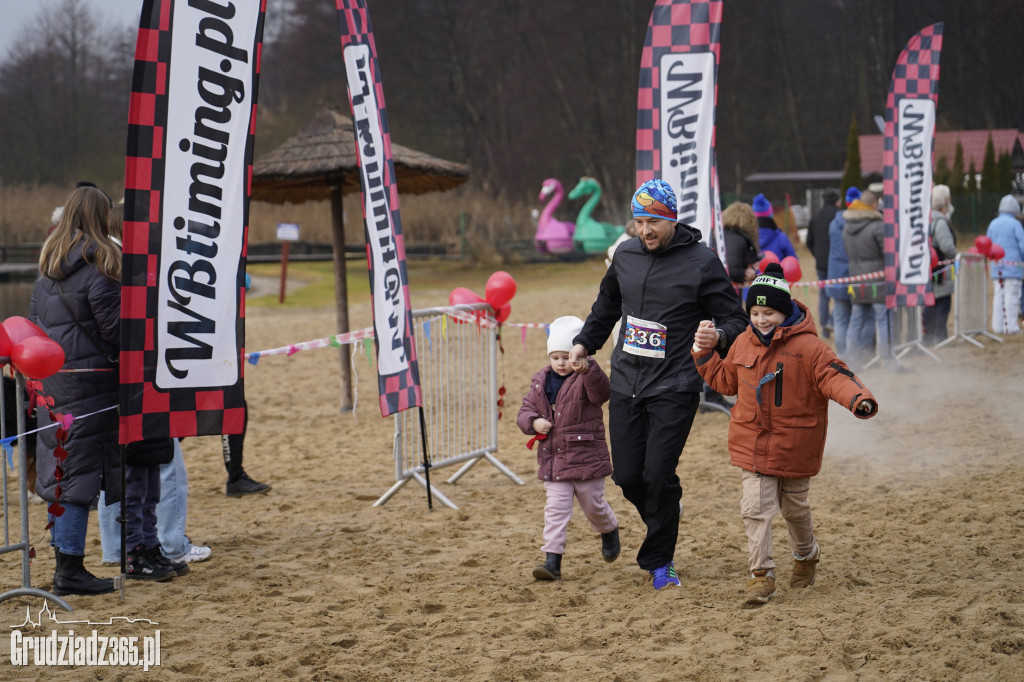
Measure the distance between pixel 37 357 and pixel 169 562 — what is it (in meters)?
1.36

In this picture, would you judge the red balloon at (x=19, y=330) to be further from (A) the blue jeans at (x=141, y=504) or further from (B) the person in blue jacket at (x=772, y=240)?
(B) the person in blue jacket at (x=772, y=240)

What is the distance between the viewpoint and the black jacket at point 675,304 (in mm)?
4727

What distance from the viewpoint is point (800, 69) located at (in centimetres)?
5406

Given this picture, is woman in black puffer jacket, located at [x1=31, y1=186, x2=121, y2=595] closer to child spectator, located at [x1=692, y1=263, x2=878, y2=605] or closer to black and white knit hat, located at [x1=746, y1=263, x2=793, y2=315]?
child spectator, located at [x1=692, y1=263, x2=878, y2=605]

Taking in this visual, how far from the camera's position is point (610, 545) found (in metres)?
5.32

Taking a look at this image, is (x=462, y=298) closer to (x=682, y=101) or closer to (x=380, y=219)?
(x=380, y=219)

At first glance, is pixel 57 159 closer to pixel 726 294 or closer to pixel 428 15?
pixel 428 15

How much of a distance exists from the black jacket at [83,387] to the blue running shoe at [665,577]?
270 centimetres

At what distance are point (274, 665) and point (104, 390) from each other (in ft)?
5.70

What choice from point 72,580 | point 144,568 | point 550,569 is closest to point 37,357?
point 72,580

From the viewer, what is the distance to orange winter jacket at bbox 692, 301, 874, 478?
4.50 m

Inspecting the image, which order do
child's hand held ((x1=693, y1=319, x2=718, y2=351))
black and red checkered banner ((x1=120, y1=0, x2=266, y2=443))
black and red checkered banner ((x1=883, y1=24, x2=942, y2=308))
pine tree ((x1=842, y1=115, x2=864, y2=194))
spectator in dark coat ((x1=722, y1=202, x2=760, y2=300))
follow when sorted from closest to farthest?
→ 1. child's hand held ((x1=693, y1=319, x2=718, y2=351))
2. black and red checkered banner ((x1=120, y1=0, x2=266, y2=443))
3. spectator in dark coat ((x1=722, y1=202, x2=760, y2=300))
4. black and red checkered banner ((x1=883, y1=24, x2=942, y2=308))
5. pine tree ((x1=842, y1=115, x2=864, y2=194))

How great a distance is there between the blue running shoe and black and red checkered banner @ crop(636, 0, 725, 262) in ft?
11.3

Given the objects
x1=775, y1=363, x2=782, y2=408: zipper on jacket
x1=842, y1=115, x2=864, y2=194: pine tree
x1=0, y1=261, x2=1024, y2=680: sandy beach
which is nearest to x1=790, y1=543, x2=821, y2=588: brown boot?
x1=0, y1=261, x2=1024, y2=680: sandy beach
